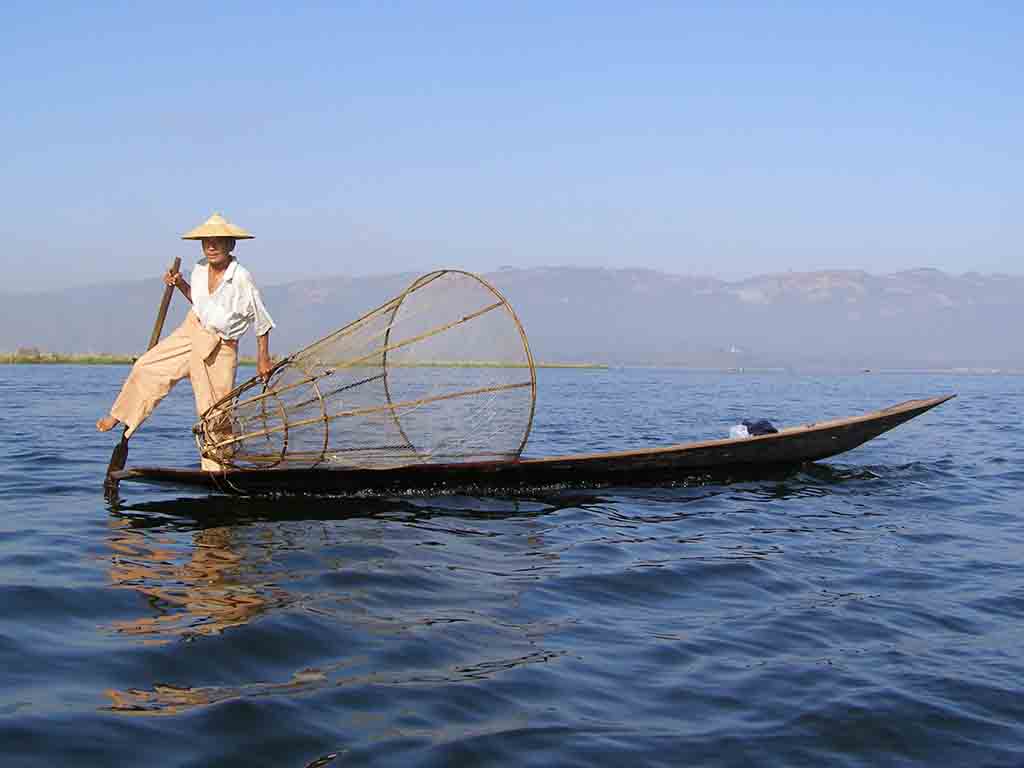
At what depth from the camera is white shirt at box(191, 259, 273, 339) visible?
6.75 m

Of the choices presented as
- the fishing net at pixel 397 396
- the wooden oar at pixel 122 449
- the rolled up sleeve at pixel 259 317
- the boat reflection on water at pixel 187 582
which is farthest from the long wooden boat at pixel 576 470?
the rolled up sleeve at pixel 259 317

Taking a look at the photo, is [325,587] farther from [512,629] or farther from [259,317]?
[259,317]

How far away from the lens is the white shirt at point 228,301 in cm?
675

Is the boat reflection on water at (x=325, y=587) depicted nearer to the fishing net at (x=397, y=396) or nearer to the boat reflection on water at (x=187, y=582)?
the boat reflection on water at (x=187, y=582)

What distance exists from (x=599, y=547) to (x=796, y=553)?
4.12 feet

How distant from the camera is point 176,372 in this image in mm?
7051

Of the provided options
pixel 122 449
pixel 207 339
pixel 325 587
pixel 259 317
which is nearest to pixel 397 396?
pixel 259 317

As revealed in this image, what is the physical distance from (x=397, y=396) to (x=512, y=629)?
13.8 feet

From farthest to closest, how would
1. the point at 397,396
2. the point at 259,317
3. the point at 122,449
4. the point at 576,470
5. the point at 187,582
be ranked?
the point at 397,396
the point at 576,470
the point at 122,449
the point at 259,317
the point at 187,582

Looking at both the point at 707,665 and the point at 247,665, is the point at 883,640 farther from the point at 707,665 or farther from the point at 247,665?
the point at 247,665

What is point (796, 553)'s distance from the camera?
20.5ft

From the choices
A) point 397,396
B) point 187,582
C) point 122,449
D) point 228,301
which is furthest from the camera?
point 397,396

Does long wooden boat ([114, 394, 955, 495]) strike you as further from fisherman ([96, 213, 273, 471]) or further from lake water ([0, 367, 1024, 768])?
fisherman ([96, 213, 273, 471])

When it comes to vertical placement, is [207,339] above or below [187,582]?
above
